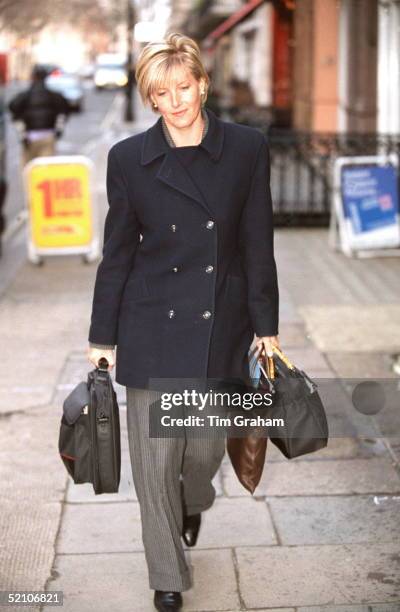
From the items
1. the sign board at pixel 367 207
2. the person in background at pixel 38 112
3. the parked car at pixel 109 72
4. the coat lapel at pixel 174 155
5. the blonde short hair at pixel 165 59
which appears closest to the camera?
the blonde short hair at pixel 165 59

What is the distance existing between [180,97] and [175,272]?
22.2 inches

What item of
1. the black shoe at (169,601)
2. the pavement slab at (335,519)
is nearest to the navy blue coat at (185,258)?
the black shoe at (169,601)

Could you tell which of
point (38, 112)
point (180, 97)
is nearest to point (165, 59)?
point (180, 97)

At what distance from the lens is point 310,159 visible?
42.7 ft

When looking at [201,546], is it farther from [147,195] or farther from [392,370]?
[392,370]

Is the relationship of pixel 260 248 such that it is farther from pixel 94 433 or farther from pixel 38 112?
pixel 38 112

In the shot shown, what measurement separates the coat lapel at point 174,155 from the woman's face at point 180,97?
3.2 inches

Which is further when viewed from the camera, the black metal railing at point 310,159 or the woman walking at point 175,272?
the black metal railing at point 310,159

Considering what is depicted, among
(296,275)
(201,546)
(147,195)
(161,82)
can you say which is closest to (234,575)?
(201,546)

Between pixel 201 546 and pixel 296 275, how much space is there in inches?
235

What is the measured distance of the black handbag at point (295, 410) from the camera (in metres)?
3.63

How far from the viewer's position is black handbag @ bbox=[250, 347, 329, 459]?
143 inches

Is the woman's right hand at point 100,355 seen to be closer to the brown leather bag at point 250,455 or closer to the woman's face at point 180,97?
the brown leather bag at point 250,455

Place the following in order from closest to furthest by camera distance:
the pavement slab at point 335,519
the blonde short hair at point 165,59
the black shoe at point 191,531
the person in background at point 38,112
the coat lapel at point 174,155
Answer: the blonde short hair at point 165,59 → the coat lapel at point 174,155 → the black shoe at point 191,531 → the pavement slab at point 335,519 → the person in background at point 38,112
